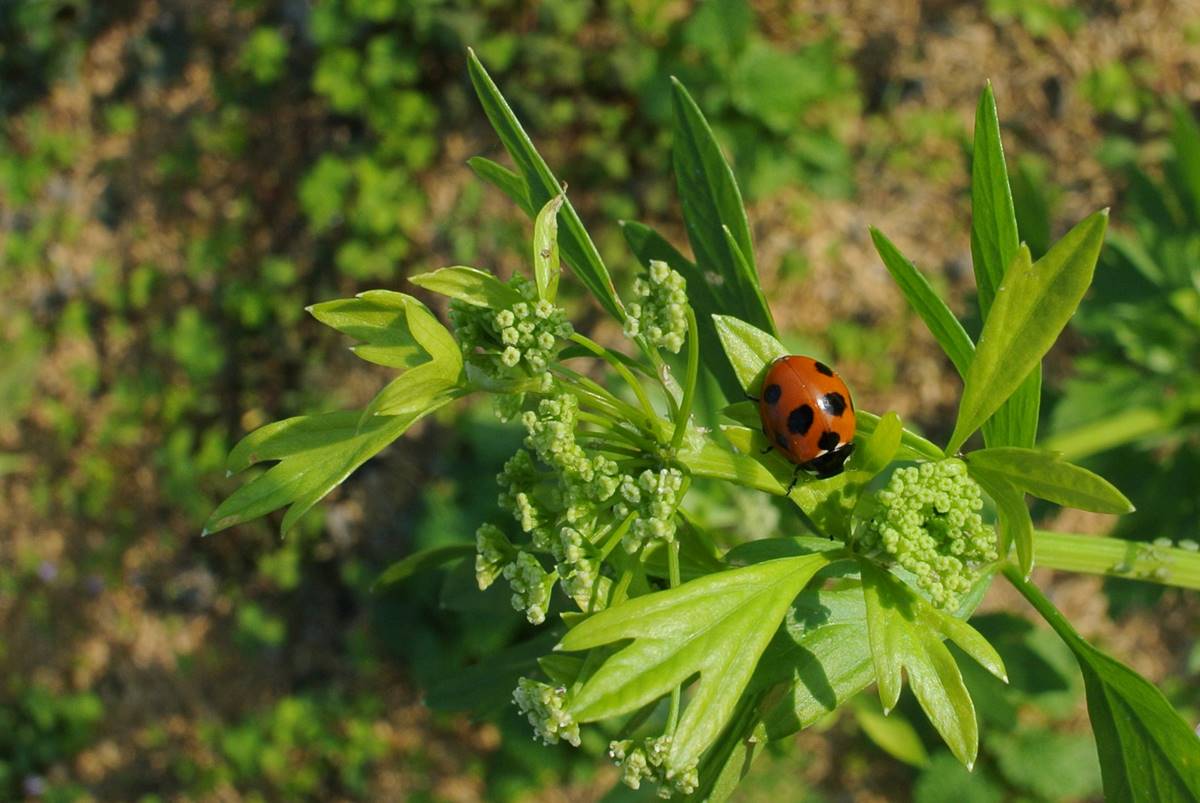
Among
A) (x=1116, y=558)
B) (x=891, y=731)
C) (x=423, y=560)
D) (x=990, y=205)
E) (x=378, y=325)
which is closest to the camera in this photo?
(x=378, y=325)

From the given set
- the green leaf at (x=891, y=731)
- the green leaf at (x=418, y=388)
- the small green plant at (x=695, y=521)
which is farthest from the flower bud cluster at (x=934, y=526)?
the green leaf at (x=891, y=731)

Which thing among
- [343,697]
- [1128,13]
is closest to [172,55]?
[343,697]

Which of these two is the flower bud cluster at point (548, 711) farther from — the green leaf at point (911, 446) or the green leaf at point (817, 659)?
the green leaf at point (911, 446)

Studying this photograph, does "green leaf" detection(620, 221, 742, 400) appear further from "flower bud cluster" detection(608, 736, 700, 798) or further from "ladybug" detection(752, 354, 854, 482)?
"flower bud cluster" detection(608, 736, 700, 798)

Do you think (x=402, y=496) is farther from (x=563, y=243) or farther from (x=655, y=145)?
(x=563, y=243)

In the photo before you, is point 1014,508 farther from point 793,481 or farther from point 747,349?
point 747,349

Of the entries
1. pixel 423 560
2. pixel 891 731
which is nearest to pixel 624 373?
pixel 423 560

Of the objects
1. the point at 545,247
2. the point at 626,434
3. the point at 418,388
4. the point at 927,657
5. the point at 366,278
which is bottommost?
the point at 366,278
